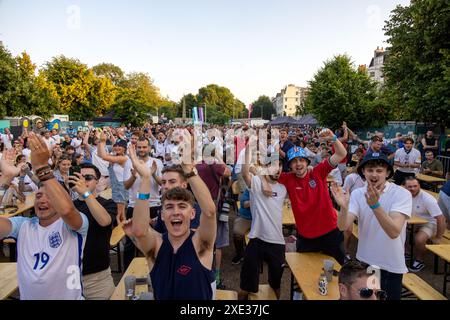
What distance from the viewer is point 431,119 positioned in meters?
15.2

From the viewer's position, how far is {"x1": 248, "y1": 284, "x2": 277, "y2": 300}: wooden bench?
3.71 m

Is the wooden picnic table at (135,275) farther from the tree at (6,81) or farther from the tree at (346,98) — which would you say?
the tree at (6,81)

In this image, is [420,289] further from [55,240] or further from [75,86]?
[75,86]

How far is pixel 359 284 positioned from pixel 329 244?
1.62 metres

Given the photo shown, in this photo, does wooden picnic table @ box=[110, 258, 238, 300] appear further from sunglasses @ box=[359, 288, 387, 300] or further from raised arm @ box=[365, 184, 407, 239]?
raised arm @ box=[365, 184, 407, 239]

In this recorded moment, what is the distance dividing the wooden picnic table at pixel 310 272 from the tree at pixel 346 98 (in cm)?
1835

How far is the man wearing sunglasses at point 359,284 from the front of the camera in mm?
2084

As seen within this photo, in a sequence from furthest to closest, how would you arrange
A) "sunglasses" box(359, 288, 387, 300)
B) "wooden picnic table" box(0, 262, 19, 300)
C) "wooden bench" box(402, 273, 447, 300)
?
"wooden bench" box(402, 273, 447, 300)
"wooden picnic table" box(0, 262, 19, 300)
"sunglasses" box(359, 288, 387, 300)

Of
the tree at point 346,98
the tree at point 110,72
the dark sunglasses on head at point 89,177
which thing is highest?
the tree at point 110,72

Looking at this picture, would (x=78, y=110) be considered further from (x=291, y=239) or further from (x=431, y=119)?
(x=291, y=239)

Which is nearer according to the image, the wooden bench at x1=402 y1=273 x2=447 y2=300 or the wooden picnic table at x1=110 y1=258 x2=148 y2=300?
the wooden picnic table at x1=110 y1=258 x2=148 y2=300

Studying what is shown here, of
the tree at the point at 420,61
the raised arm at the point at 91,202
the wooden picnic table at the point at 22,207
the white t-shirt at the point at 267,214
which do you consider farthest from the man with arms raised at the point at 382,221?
the tree at the point at 420,61

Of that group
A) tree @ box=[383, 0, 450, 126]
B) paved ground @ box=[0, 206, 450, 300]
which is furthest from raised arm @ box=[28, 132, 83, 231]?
tree @ box=[383, 0, 450, 126]

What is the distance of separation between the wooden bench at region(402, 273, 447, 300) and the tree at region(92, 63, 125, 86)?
236 ft
